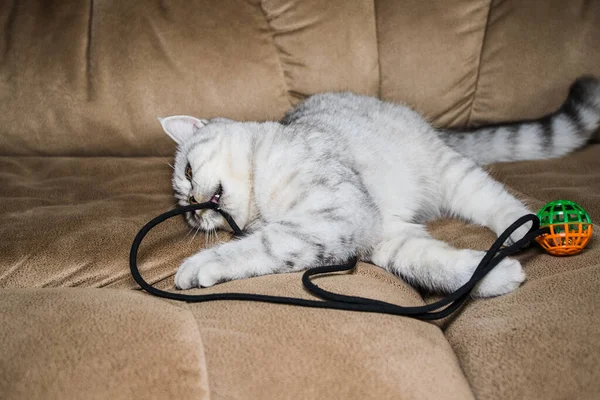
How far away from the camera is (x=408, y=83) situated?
2277mm

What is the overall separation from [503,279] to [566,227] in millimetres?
201

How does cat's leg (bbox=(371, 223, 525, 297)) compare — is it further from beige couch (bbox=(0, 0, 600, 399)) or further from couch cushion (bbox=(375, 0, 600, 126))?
couch cushion (bbox=(375, 0, 600, 126))

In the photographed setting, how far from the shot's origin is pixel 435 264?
146cm

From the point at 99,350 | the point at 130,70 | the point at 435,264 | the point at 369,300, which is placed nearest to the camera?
the point at 99,350

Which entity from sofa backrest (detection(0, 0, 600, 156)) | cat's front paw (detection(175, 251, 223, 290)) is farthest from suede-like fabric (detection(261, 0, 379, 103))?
cat's front paw (detection(175, 251, 223, 290))

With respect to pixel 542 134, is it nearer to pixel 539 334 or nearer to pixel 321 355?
pixel 539 334

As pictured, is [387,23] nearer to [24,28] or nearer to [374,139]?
[374,139]

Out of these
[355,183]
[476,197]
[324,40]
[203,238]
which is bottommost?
[203,238]

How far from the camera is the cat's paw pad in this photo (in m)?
1.29

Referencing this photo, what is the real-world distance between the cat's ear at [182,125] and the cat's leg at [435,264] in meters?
0.75

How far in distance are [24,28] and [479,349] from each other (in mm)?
2169

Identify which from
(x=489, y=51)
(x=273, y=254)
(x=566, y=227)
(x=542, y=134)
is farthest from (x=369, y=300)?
(x=489, y=51)

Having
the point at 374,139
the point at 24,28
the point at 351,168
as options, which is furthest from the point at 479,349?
the point at 24,28

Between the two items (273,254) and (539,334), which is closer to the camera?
(539,334)
